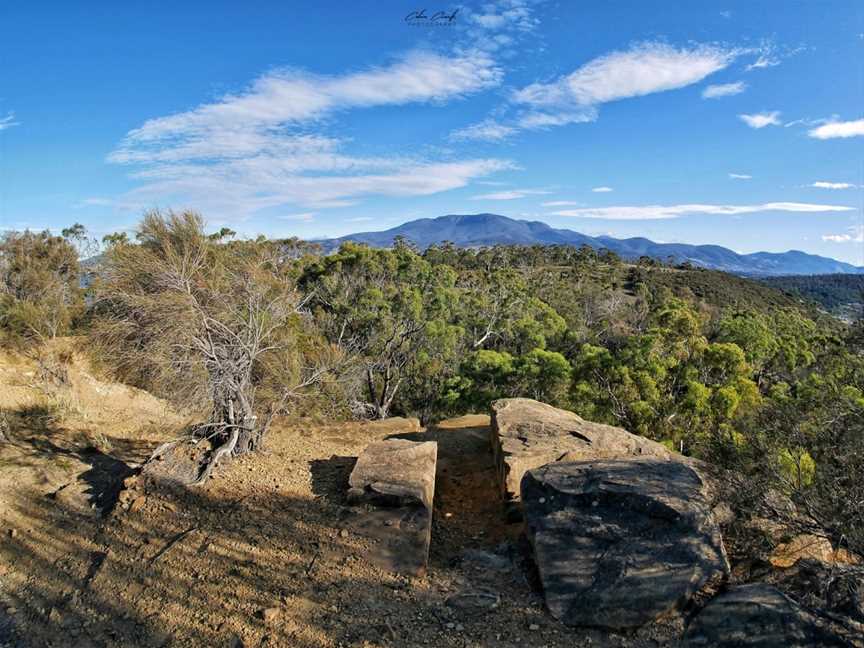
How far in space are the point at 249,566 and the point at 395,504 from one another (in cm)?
189

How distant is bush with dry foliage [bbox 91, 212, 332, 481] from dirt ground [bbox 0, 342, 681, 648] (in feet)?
3.30

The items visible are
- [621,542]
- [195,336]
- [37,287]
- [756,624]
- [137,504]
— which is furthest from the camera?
[37,287]

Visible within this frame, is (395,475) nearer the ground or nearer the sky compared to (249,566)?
nearer the sky

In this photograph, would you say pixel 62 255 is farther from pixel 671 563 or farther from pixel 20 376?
pixel 671 563

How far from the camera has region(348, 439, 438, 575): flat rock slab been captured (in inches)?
242

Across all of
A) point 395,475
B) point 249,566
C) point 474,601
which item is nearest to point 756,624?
point 474,601

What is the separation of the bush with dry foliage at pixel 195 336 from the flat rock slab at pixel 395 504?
7.35ft

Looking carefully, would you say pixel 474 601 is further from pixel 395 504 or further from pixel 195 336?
pixel 195 336

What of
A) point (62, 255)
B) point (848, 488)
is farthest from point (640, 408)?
point (62, 255)

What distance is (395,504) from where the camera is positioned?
6.82 meters

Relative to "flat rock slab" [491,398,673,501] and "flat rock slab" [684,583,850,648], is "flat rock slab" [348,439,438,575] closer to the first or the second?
"flat rock slab" [491,398,673,501]

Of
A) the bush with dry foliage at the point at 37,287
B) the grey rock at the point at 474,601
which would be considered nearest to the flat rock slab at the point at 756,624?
the grey rock at the point at 474,601

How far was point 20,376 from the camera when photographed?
45.1 ft

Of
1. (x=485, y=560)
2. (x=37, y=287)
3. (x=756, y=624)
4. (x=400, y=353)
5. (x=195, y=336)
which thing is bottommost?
(x=485, y=560)
